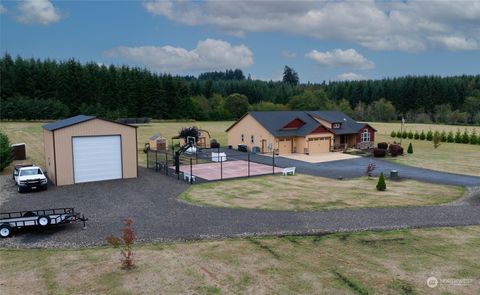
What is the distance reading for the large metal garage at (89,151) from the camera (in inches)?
1049

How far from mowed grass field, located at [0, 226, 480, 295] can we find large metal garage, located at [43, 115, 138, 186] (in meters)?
13.3

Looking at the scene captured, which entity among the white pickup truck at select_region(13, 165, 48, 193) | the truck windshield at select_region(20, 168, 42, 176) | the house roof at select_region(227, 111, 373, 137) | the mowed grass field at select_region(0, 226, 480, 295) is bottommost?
the mowed grass field at select_region(0, 226, 480, 295)

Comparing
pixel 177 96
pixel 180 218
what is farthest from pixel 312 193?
pixel 177 96

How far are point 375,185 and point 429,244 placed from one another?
12.4 m

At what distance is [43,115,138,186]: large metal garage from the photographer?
26.6m

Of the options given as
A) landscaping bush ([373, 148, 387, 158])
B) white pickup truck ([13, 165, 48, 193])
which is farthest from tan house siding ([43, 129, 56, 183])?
landscaping bush ([373, 148, 387, 158])

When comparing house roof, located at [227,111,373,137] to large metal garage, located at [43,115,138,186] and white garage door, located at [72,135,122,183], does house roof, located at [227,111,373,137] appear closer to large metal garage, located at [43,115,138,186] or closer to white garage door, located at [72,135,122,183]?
large metal garage, located at [43,115,138,186]

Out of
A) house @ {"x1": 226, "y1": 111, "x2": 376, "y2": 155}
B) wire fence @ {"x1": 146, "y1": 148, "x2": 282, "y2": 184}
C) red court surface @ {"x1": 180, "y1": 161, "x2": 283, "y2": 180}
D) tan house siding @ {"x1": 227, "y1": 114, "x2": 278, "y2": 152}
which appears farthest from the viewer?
tan house siding @ {"x1": 227, "y1": 114, "x2": 278, "y2": 152}

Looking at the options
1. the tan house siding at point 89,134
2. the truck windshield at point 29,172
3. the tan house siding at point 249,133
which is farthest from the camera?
the tan house siding at point 249,133

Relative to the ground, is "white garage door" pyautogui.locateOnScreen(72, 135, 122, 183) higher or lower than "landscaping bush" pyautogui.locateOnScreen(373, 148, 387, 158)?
higher

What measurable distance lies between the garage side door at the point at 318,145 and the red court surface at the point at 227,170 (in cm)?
1081

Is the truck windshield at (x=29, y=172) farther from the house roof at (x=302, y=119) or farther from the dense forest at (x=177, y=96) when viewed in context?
the dense forest at (x=177, y=96)

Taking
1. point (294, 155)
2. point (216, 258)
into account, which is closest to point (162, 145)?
point (294, 155)

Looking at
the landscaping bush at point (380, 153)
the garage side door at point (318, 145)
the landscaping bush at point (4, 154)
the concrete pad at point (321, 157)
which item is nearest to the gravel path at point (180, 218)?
the landscaping bush at point (4, 154)
